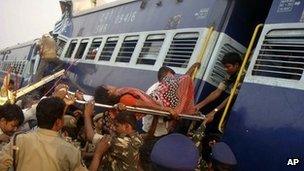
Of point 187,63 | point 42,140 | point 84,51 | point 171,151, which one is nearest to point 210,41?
point 187,63

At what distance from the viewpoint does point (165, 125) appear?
202 inches

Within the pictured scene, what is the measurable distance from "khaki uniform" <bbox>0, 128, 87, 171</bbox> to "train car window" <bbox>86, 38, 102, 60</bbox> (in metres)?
7.45

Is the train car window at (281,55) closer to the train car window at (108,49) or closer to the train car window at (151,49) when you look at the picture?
the train car window at (151,49)

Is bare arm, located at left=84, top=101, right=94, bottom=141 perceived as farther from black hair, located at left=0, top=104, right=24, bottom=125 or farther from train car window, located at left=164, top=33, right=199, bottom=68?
train car window, located at left=164, top=33, right=199, bottom=68

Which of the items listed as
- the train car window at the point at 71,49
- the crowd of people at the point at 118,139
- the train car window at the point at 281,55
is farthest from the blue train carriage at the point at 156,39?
the train car window at the point at 281,55

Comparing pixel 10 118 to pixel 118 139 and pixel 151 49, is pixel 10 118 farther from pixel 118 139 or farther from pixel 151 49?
pixel 151 49

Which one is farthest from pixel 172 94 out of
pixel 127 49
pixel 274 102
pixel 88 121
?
pixel 127 49

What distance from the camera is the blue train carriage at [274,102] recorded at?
4.16 m

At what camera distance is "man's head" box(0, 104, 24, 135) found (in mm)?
3906

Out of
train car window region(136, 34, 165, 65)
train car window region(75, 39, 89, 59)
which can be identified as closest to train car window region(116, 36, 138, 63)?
train car window region(136, 34, 165, 65)

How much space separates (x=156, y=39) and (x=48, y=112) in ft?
15.7

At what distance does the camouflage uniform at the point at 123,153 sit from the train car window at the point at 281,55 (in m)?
2.01

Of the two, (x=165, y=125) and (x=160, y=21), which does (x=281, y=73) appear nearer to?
(x=165, y=125)

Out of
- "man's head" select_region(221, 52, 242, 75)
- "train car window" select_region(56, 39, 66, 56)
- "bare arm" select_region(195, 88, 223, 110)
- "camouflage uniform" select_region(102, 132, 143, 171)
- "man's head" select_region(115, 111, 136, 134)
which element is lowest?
"camouflage uniform" select_region(102, 132, 143, 171)
